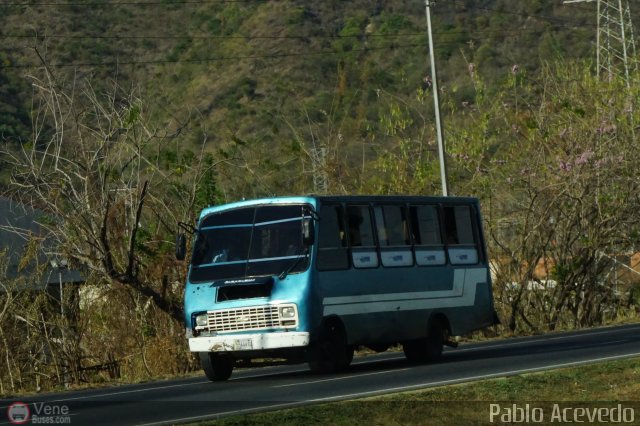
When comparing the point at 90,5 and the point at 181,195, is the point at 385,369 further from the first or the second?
the point at 90,5

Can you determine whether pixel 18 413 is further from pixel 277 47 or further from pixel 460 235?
pixel 277 47

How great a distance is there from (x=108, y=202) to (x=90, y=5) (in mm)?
85250

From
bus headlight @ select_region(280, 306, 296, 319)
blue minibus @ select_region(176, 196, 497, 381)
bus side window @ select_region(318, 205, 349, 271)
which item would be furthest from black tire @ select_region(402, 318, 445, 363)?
bus headlight @ select_region(280, 306, 296, 319)

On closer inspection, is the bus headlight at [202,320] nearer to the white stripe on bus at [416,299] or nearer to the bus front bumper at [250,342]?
the bus front bumper at [250,342]

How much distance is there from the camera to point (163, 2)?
114 meters

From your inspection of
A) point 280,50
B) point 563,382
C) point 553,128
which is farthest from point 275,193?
point 280,50

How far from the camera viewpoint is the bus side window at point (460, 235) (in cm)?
2197

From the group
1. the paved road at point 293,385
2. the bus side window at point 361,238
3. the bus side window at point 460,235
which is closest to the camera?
the paved road at point 293,385

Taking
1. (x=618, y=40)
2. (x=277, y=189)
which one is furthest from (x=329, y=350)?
(x=618, y=40)

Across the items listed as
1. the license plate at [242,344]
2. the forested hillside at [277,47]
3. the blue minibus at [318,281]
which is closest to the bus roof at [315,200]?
the blue minibus at [318,281]

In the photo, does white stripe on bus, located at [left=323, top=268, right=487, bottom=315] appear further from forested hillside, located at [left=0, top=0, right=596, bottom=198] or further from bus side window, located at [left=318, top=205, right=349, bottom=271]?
forested hillside, located at [left=0, top=0, right=596, bottom=198]

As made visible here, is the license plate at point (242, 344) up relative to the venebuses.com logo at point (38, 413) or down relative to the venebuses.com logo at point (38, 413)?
up

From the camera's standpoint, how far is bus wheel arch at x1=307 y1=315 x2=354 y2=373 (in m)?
18.7

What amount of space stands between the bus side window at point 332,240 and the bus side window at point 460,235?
294cm
